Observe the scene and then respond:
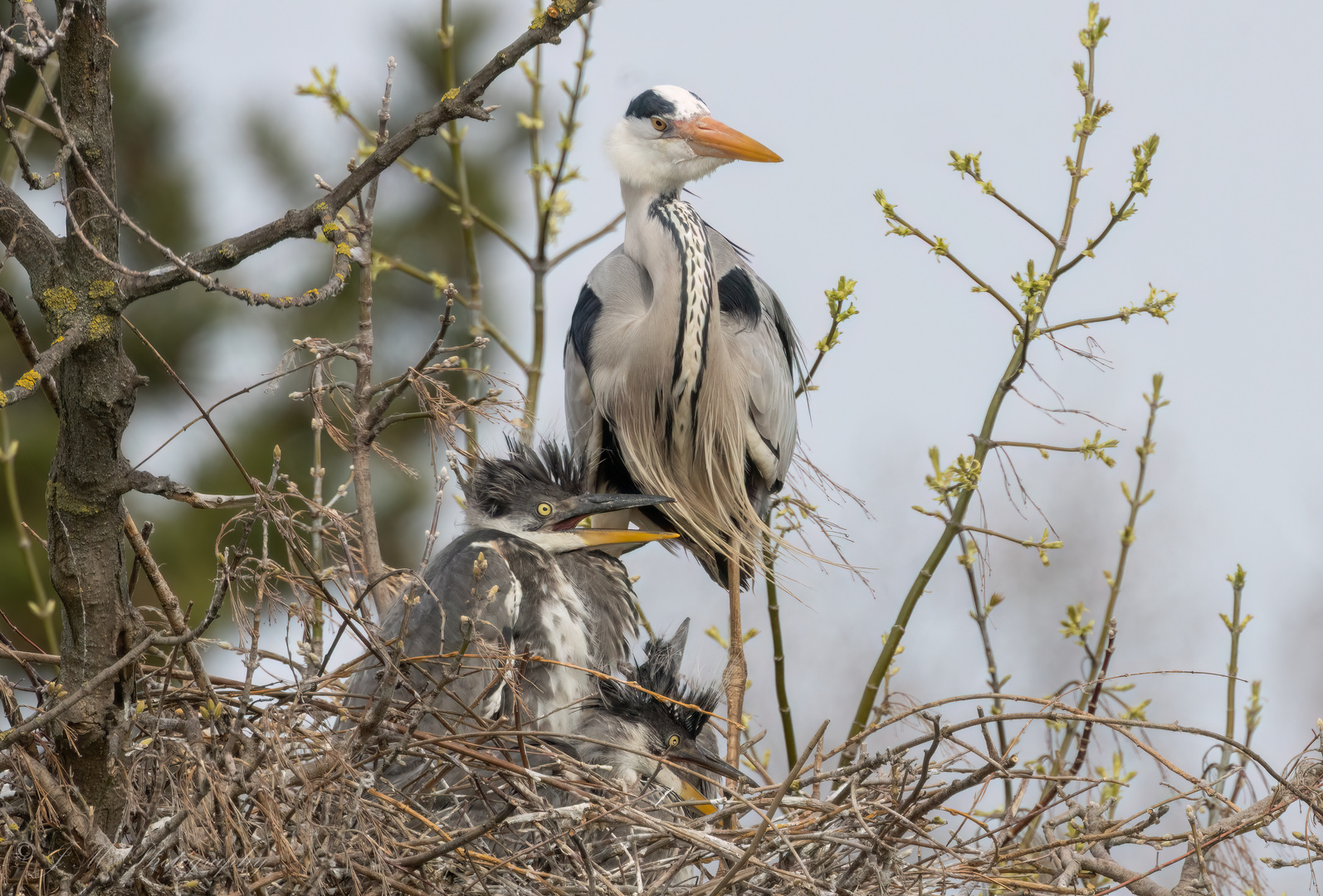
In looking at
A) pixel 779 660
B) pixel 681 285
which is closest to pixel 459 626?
pixel 779 660

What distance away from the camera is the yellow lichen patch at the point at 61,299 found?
5.27ft

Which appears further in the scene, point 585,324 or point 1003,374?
point 585,324

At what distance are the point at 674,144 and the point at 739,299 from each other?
0.44 meters

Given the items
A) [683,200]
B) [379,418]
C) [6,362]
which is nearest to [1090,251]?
[683,200]

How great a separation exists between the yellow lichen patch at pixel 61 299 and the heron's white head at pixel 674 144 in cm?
183

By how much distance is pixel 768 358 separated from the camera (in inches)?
131

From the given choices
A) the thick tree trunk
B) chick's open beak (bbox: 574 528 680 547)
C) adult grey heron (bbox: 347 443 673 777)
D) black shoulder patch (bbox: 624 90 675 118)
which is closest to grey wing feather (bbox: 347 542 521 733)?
adult grey heron (bbox: 347 443 673 777)

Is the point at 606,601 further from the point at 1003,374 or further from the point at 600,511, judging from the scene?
the point at 1003,374

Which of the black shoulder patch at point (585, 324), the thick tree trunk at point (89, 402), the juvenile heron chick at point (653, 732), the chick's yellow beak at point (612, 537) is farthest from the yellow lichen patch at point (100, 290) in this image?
the black shoulder patch at point (585, 324)

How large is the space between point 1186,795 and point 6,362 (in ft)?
19.2

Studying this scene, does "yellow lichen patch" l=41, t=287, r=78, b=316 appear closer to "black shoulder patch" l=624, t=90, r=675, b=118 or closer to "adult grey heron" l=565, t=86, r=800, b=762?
"adult grey heron" l=565, t=86, r=800, b=762

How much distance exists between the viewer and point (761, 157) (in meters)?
3.15

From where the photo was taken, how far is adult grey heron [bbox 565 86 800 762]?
10.3 ft

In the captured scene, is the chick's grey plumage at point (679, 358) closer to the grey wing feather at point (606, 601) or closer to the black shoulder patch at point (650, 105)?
the black shoulder patch at point (650, 105)
